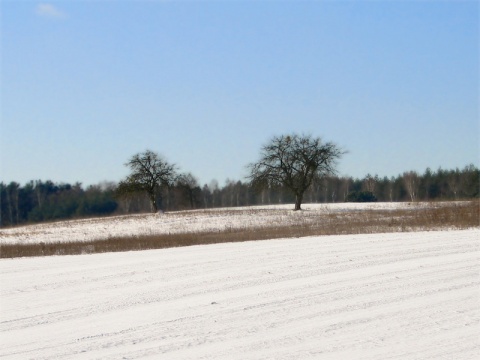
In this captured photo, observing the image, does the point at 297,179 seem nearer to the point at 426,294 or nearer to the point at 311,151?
the point at 311,151

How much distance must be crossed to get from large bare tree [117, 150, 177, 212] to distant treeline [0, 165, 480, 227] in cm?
110

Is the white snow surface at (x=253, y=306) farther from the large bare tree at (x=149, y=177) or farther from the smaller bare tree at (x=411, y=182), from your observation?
the smaller bare tree at (x=411, y=182)

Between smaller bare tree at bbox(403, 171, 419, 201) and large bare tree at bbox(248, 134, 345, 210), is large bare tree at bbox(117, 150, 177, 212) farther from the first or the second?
smaller bare tree at bbox(403, 171, 419, 201)

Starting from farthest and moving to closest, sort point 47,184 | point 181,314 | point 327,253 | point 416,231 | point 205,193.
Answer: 1. point 205,193
2. point 47,184
3. point 416,231
4. point 327,253
5. point 181,314

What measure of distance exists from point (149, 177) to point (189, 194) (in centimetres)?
698

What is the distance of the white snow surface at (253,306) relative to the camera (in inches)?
316

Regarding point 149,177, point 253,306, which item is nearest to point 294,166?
point 149,177

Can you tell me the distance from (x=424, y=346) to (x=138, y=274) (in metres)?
7.92

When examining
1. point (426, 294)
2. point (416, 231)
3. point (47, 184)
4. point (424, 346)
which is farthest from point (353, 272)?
point (47, 184)

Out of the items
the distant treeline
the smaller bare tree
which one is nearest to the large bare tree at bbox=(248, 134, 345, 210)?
the distant treeline

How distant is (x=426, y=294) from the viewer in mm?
10906

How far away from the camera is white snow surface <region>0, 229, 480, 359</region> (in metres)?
8.03

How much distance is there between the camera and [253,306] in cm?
1029

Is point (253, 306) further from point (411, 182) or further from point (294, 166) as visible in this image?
point (411, 182)
